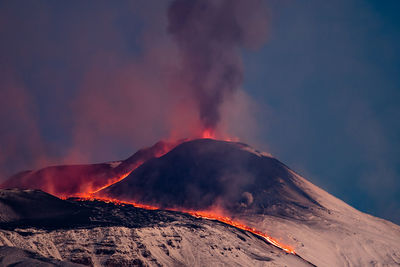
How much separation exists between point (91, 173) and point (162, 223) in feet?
131

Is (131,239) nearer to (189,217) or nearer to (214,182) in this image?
(189,217)

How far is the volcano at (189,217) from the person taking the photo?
36.7m

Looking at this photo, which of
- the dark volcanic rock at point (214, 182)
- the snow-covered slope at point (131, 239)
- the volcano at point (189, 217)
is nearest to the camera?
the snow-covered slope at point (131, 239)

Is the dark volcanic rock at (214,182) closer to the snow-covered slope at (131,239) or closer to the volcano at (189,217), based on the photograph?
the volcano at (189,217)

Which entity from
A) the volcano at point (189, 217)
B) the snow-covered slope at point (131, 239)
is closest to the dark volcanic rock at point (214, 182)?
the volcano at point (189, 217)

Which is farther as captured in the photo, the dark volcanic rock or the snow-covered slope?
the dark volcanic rock

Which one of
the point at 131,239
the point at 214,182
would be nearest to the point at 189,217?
the point at 131,239

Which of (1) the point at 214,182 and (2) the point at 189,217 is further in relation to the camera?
(1) the point at 214,182

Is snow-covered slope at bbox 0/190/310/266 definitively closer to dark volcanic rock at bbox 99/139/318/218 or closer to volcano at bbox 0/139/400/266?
volcano at bbox 0/139/400/266

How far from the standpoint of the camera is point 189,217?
48.6m

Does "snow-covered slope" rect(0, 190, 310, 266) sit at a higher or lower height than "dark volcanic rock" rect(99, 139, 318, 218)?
lower

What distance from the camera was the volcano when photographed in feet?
120

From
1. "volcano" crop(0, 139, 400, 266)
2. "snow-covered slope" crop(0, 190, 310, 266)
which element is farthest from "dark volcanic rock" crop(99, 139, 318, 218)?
"snow-covered slope" crop(0, 190, 310, 266)

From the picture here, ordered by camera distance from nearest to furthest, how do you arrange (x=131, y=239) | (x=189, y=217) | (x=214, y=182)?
(x=131, y=239)
(x=189, y=217)
(x=214, y=182)
